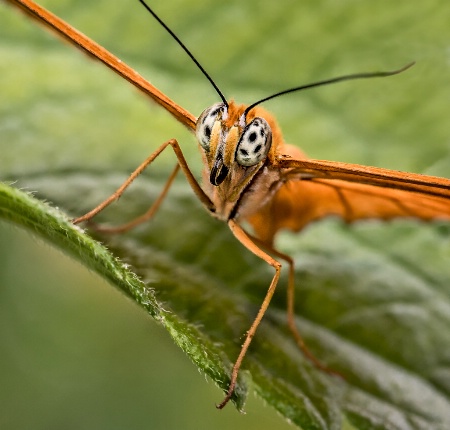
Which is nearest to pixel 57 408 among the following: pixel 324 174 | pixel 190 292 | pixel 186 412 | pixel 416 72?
pixel 186 412

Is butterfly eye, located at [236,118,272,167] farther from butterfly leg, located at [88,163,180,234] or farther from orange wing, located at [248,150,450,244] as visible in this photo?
butterfly leg, located at [88,163,180,234]

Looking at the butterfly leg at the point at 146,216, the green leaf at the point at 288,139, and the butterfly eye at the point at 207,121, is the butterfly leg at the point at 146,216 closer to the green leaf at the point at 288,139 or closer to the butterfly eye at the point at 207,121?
the green leaf at the point at 288,139

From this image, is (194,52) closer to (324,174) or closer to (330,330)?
(324,174)

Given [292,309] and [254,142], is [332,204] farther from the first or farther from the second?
[254,142]

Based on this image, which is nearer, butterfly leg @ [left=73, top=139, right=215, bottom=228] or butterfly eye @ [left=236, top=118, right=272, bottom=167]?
butterfly eye @ [left=236, top=118, right=272, bottom=167]

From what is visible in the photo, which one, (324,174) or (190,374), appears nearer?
(324,174)

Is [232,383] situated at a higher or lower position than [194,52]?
lower

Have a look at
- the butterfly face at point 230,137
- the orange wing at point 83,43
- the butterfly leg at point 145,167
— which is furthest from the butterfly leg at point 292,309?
the orange wing at point 83,43

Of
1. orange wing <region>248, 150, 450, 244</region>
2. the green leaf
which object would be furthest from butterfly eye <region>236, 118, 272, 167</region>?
the green leaf
